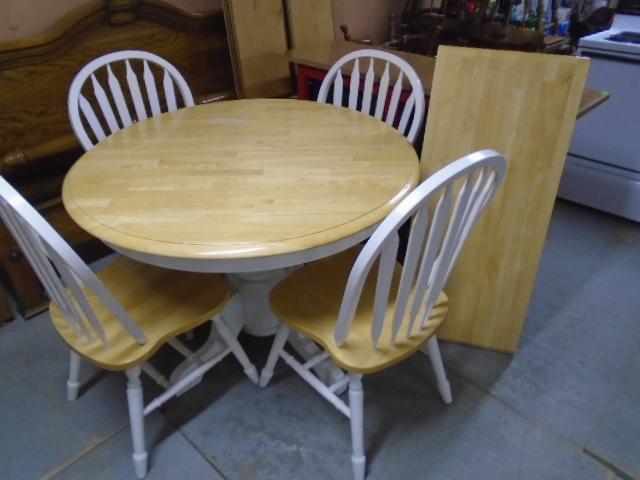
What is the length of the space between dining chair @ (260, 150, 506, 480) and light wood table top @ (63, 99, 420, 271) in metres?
0.16

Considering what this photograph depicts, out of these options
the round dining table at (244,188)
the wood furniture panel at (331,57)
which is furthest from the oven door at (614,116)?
the round dining table at (244,188)

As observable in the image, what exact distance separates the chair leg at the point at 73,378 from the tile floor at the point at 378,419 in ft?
0.13

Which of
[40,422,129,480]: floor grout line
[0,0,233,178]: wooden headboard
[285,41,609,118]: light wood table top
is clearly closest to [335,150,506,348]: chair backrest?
[40,422,129,480]: floor grout line

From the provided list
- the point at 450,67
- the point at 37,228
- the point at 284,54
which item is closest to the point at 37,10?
the point at 284,54

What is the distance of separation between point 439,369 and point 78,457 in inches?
45.1

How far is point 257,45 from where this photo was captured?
245 cm

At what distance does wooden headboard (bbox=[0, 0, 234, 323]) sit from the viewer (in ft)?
6.18

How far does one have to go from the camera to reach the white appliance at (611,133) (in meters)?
2.25

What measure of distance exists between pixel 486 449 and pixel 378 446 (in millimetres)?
329

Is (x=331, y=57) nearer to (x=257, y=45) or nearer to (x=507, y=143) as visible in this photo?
(x=257, y=45)

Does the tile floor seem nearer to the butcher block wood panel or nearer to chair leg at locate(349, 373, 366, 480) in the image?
chair leg at locate(349, 373, 366, 480)

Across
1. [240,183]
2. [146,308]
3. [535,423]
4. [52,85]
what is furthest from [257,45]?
[535,423]

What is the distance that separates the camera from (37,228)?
3.00ft

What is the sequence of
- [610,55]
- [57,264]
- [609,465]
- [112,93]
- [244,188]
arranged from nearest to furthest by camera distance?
[57,264] < [244,188] < [609,465] < [112,93] < [610,55]
